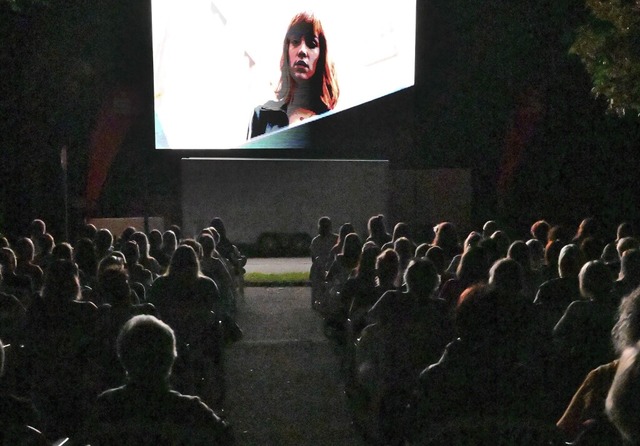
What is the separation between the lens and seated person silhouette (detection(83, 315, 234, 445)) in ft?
11.4

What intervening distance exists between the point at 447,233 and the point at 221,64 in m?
11.1

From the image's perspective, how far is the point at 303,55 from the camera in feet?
63.9

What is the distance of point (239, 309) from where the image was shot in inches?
512

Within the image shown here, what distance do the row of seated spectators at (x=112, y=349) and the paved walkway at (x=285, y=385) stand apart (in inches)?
31.9

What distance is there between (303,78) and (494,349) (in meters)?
15.9

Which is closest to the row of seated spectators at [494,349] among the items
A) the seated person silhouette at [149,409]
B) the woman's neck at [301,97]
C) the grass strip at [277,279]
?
the seated person silhouette at [149,409]

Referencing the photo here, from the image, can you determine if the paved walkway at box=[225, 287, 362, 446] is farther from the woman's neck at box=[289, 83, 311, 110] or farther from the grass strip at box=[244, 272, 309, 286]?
the woman's neck at box=[289, 83, 311, 110]

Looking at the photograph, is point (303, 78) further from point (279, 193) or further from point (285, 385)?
point (285, 385)

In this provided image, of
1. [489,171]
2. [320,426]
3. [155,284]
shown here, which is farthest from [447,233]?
[489,171]

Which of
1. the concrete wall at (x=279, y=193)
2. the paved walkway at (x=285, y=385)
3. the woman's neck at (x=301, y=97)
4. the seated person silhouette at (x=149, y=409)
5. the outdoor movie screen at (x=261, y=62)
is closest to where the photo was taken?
the seated person silhouette at (x=149, y=409)

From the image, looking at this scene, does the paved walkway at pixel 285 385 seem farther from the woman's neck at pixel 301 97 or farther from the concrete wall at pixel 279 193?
the concrete wall at pixel 279 193

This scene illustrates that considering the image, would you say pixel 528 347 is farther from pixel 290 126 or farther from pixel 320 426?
pixel 290 126

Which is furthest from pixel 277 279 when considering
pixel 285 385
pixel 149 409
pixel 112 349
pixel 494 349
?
pixel 149 409

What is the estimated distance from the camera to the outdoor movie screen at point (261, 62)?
63.5 feet
